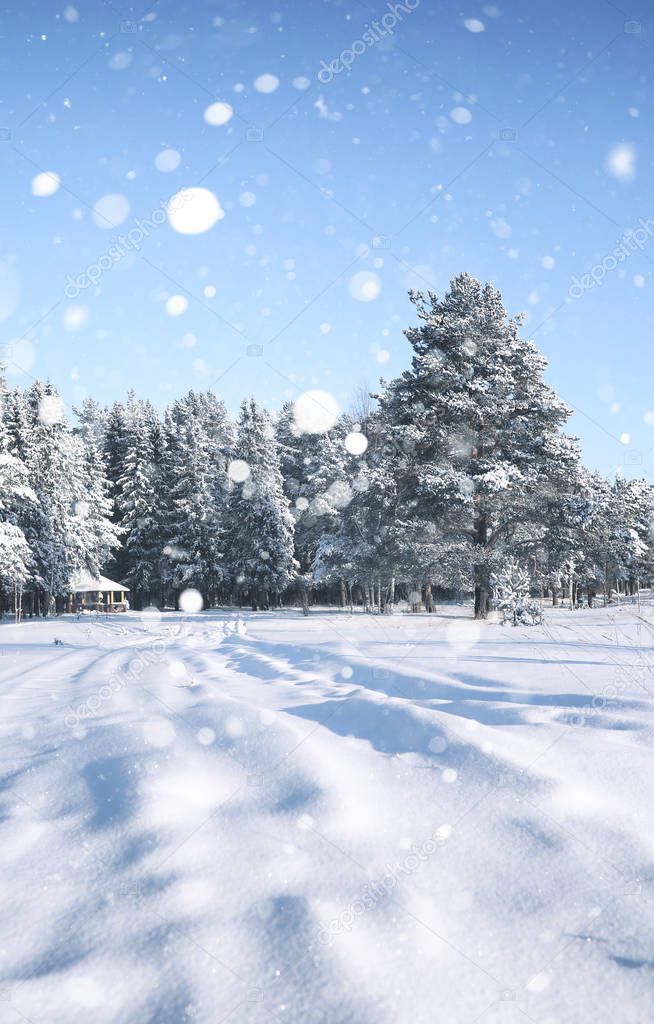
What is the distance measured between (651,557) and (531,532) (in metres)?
41.6

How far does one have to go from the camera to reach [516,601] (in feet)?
46.6

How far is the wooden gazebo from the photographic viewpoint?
135 ft

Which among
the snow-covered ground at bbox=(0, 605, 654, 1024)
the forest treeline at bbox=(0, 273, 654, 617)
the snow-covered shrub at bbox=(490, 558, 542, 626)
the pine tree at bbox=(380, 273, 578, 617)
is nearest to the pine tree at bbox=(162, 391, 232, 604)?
the forest treeline at bbox=(0, 273, 654, 617)

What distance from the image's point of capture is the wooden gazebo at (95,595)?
4125 cm

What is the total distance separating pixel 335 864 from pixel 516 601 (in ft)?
41.6

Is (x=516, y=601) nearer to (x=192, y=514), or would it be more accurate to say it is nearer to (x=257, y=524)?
(x=257, y=524)

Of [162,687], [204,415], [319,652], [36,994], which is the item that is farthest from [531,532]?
Answer: [204,415]

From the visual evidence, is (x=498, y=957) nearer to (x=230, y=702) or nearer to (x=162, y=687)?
(x=230, y=702)

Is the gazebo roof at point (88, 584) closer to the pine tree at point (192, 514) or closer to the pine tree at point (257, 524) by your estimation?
the pine tree at point (192, 514)

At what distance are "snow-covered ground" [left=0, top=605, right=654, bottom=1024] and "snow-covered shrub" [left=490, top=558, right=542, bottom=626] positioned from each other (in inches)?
381

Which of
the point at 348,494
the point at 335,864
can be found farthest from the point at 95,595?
the point at 335,864

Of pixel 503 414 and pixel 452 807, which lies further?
pixel 503 414

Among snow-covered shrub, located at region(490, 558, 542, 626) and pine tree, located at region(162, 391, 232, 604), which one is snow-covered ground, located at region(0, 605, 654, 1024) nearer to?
snow-covered shrub, located at region(490, 558, 542, 626)

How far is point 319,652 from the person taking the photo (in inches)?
340
